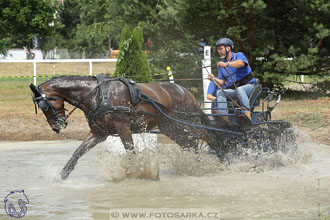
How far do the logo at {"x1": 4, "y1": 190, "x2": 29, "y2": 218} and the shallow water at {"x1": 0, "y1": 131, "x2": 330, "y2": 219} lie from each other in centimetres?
7

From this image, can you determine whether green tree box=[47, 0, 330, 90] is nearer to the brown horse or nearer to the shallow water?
the shallow water

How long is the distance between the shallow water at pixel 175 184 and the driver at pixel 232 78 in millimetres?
809

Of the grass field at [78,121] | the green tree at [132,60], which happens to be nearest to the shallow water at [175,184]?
the grass field at [78,121]

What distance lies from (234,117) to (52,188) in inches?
114

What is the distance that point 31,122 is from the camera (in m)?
15.1

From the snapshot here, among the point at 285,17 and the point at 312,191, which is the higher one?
the point at 285,17

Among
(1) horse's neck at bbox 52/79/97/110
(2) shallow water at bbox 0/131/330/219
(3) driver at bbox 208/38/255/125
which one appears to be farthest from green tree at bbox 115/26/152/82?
(1) horse's neck at bbox 52/79/97/110

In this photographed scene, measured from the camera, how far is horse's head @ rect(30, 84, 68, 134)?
848 cm

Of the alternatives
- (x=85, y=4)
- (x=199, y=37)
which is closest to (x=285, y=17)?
(x=199, y=37)

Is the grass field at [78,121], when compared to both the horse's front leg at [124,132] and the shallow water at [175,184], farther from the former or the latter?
the horse's front leg at [124,132]

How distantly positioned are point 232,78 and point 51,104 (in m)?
2.75

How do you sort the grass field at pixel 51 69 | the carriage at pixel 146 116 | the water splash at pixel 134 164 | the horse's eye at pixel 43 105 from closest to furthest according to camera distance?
the horse's eye at pixel 43 105 → the carriage at pixel 146 116 → the water splash at pixel 134 164 → the grass field at pixel 51 69

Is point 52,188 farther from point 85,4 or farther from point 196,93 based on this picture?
point 85,4

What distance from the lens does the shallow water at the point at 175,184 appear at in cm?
728
